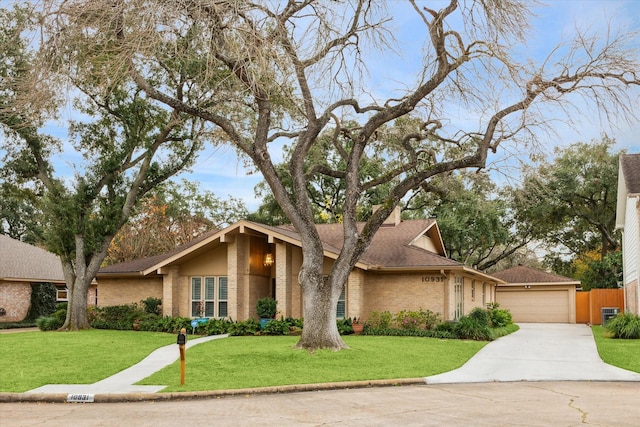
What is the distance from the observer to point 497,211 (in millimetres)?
39250

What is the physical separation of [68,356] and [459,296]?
16.0 m

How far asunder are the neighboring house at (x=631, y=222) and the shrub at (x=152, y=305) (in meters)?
18.4

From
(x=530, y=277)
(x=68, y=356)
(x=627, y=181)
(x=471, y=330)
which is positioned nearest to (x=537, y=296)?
(x=530, y=277)

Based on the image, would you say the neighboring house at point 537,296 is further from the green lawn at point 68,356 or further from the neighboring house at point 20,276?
the neighboring house at point 20,276

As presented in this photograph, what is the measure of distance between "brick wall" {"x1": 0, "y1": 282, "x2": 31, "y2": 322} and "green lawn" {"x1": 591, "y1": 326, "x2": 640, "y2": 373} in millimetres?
27150

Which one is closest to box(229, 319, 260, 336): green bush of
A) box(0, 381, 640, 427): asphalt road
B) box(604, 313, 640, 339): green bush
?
box(0, 381, 640, 427): asphalt road

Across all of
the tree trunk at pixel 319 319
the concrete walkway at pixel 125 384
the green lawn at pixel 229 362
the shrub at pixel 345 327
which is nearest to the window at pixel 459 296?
the shrub at pixel 345 327

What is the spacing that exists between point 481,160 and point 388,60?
3581mm

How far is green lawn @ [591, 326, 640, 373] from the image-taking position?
1521 centimetres

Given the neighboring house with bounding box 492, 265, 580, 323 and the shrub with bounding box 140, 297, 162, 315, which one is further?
the neighboring house with bounding box 492, 265, 580, 323

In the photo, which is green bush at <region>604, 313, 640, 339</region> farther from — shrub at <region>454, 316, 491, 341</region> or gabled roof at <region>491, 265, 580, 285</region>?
gabled roof at <region>491, 265, 580, 285</region>

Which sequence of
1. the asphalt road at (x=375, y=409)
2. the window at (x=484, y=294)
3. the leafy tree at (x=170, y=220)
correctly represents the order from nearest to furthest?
1. the asphalt road at (x=375, y=409)
2. the window at (x=484, y=294)
3. the leafy tree at (x=170, y=220)

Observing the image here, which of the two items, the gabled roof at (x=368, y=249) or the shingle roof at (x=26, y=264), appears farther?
the shingle roof at (x=26, y=264)

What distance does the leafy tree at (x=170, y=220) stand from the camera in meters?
44.2
